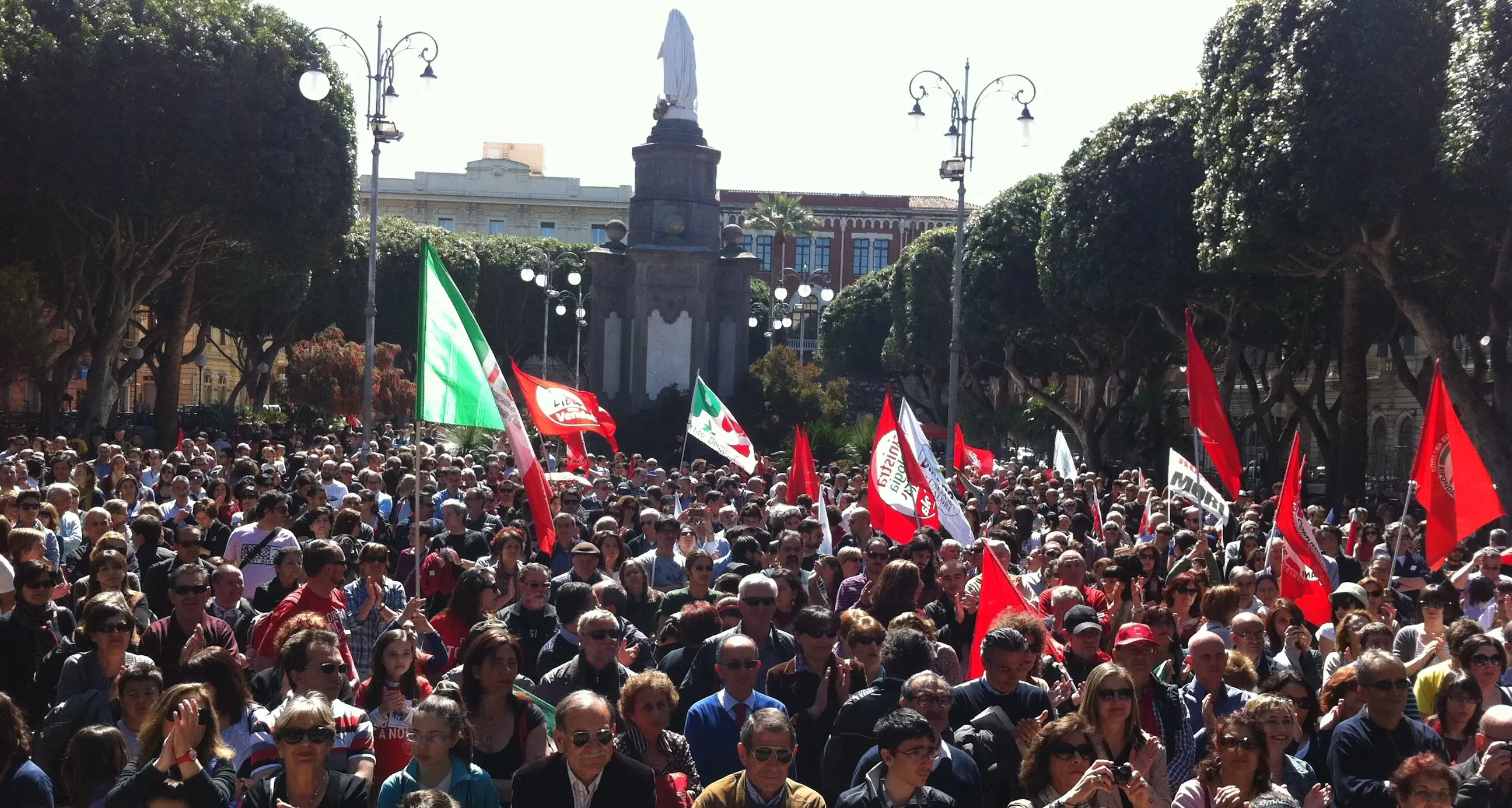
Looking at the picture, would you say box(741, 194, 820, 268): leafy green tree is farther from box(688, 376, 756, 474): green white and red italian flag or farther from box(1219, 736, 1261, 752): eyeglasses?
box(1219, 736, 1261, 752): eyeglasses

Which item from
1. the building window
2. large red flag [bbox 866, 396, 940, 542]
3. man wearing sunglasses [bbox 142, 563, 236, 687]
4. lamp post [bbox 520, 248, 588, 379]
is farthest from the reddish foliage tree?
the building window

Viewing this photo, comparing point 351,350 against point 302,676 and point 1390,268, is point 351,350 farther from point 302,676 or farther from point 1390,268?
point 302,676

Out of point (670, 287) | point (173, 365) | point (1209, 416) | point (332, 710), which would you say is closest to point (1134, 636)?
point (332, 710)

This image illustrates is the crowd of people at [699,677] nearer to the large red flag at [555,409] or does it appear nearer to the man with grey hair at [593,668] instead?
the man with grey hair at [593,668]

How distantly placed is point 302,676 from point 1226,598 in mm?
4775

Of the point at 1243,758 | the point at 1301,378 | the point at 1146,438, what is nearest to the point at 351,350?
the point at 1146,438

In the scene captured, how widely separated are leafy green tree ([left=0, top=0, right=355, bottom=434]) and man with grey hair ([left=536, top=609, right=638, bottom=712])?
26.5 meters

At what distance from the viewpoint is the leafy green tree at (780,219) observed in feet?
316

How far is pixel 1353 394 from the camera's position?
99.5 feet

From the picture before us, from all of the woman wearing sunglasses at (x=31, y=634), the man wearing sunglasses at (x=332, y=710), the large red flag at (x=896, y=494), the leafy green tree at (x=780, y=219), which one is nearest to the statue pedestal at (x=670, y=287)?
the large red flag at (x=896, y=494)

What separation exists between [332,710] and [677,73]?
117 feet

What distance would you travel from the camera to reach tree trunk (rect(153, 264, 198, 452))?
3947 centimetres

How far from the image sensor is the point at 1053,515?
1775cm

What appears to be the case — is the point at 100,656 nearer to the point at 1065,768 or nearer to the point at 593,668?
the point at 593,668
